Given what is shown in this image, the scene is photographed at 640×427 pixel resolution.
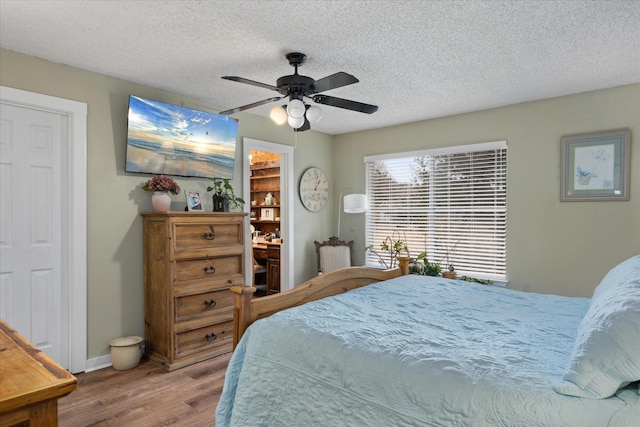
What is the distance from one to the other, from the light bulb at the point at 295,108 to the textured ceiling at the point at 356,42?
1.35ft

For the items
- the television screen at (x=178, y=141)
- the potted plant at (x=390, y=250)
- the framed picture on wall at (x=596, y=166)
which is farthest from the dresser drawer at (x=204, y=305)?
the framed picture on wall at (x=596, y=166)

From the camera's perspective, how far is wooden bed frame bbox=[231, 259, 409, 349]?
1979mm

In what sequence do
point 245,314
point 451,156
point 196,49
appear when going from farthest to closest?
point 451,156, point 196,49, point 245,314

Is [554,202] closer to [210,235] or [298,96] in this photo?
[298,96]

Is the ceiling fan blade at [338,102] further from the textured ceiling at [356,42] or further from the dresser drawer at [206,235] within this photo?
the dresser drawer at [206,235]

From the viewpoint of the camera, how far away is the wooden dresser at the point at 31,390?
2.92 feet

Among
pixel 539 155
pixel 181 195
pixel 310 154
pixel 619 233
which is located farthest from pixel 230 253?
pixel 619 233

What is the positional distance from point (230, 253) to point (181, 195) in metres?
0.80

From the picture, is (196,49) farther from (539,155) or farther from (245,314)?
(539,155)

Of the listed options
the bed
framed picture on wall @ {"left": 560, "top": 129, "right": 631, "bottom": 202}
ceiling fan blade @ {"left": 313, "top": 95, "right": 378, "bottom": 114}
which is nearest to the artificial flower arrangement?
ceiling fan blade @ {"left": 313, "top": 95, "right": 378, "bottom": 114}

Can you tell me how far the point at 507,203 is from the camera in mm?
4105

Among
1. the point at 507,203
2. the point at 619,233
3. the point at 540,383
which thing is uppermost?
the point at 507,203

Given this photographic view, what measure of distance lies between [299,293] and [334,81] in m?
1.39

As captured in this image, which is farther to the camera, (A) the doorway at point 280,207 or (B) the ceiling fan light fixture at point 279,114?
(A) the doorway at point 280,207
